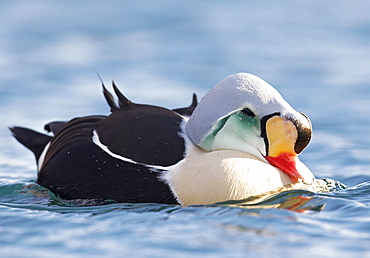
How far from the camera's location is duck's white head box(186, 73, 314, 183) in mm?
5684

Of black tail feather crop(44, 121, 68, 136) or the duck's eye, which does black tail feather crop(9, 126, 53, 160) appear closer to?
black tail feather crop(44, 121, 68, 136)

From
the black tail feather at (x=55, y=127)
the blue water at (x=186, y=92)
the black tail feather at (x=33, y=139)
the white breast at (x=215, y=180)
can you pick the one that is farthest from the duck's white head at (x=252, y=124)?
the black tail feather at (x=33, y=139)

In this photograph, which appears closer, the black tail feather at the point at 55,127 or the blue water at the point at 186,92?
the blue water at the point at 186,92

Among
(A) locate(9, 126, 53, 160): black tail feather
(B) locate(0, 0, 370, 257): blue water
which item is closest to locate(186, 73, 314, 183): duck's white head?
(B) locate(0, 0, 370, 257): blue water

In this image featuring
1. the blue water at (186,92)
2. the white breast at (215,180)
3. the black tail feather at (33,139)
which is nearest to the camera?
the blue water at (186,92)

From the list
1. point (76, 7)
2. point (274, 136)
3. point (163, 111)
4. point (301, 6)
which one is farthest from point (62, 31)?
point (274, 136)

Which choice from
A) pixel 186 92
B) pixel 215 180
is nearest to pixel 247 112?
pixel 215 180

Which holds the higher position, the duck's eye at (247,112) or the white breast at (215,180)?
the duck's eye at (247,112)

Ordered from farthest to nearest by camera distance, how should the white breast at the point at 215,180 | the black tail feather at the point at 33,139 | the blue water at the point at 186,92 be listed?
the black tail feather at the point at 33,139
the white breast at the point at 215,180
the blue water at the point at 186,92

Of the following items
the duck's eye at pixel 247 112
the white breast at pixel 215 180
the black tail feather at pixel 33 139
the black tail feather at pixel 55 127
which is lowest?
the white breast at pixel 215 180

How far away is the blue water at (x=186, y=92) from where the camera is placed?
4980 millimetres

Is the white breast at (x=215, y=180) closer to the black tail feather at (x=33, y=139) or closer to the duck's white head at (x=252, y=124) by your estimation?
the duck's white head at (x=252, y=124)

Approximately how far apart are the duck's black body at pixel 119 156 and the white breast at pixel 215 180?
0.25ft

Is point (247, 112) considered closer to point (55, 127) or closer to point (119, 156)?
point (119, 156)
